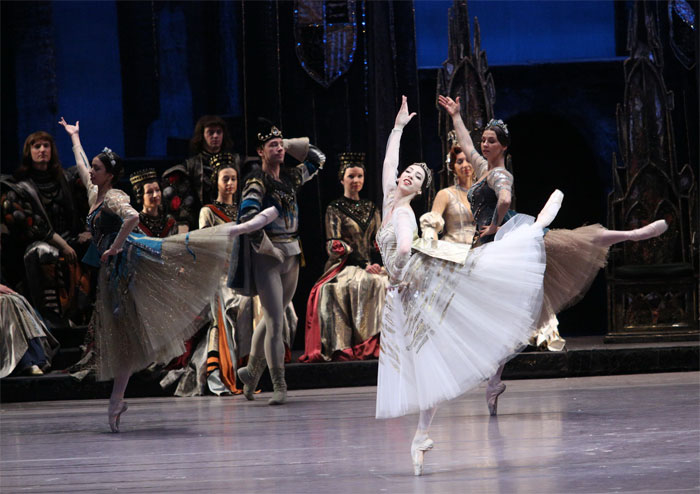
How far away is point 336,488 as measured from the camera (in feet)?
10.4

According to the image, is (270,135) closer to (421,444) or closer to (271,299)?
(271,299)

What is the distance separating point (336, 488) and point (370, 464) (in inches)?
17.8

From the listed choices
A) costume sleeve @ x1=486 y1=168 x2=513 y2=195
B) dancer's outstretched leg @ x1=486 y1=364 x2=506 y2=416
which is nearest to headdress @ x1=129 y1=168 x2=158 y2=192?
costume sleeve @ x1=486 y1=168 x2=513 y2=195

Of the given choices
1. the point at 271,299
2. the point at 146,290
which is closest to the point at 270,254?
the point at 271,299

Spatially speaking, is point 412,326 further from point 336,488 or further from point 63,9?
point 63,9

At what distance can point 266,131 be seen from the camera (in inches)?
226

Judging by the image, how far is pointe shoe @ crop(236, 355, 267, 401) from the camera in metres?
5.87

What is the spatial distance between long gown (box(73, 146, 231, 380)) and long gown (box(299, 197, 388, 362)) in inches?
85.3

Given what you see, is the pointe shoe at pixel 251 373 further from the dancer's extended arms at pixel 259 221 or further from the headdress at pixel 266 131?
the headdress at pixel 266 131

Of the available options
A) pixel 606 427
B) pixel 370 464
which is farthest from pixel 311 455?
pixel 606 427

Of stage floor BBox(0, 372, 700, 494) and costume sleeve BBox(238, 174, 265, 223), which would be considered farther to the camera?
costume sleeve BBox(238, 174, 265, 223)

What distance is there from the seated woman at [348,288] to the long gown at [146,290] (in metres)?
2.15

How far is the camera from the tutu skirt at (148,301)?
477cm

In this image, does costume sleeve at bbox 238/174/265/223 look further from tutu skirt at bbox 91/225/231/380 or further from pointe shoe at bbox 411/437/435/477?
pointe shoe at bbox 411/437/435/477
